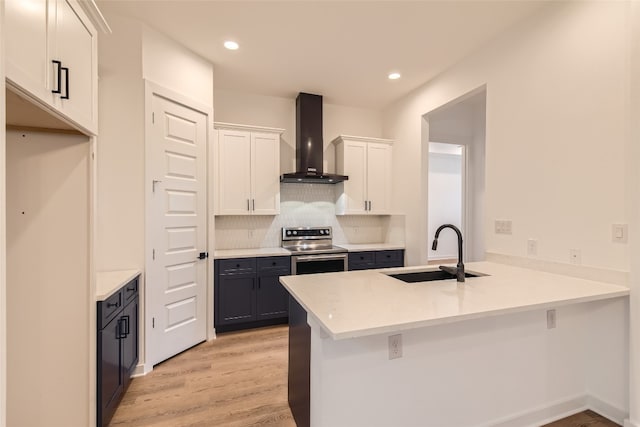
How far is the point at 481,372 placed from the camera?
1.73m

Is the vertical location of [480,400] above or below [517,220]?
below

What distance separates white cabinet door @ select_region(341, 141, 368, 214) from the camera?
416cm

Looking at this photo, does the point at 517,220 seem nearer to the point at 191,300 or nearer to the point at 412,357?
the point at 412,357

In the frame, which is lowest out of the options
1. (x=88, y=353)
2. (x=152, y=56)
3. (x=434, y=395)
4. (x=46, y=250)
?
(x=434, y=395)

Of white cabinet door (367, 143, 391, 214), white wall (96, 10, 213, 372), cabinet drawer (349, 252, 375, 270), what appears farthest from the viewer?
white cabinet door (367, 143, 391, 214)

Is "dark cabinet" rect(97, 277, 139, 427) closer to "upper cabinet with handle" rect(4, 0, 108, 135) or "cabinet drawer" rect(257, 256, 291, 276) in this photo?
"upper cabinet with handle" rect(4, 0, 108, 135)

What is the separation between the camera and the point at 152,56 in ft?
8.45

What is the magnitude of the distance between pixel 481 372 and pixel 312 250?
230 centimetres

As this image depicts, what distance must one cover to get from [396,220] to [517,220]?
193cm

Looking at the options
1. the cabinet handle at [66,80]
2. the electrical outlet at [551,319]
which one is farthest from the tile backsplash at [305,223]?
the cabinet handle at [66,80]

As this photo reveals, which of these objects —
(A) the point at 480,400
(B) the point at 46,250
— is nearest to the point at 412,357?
(A) the point at 480,400

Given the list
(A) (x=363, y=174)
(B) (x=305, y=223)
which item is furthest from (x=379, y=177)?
(B) (x=305, y=223)

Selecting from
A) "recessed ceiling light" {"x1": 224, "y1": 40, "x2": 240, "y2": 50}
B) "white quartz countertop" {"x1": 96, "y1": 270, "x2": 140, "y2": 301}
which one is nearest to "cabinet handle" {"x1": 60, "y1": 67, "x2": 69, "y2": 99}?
"white quartz countertop" {"x1": 96, "y1": 270, "x2": 140, "y2": 301}

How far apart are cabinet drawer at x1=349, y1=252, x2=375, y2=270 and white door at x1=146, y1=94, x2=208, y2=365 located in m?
1.80
